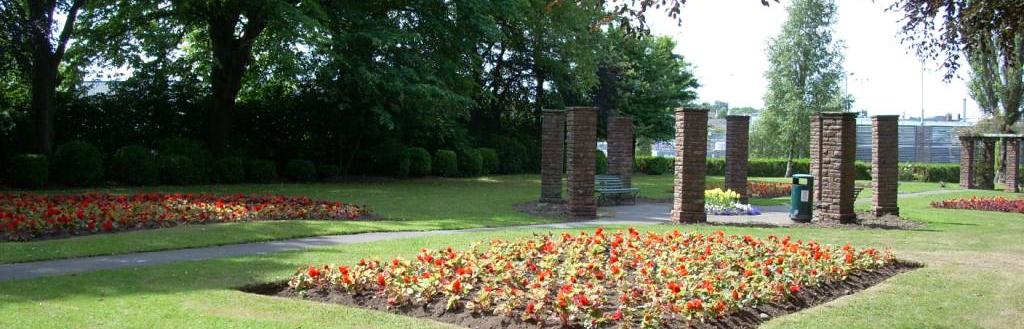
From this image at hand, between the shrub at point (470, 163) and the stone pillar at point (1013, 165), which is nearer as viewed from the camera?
→ the stone pillar at point (1013, 165)

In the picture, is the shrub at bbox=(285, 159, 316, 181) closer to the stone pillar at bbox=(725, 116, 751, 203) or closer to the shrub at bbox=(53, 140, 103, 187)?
the shrub at bbox=(53, 140, 103, 187)

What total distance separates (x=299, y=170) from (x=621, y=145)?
37.6 feet

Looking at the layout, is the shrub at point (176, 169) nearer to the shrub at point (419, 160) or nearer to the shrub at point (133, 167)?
the shrub at point (133, 167)

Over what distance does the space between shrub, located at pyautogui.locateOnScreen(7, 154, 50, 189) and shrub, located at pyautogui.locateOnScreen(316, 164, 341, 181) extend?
355 inches

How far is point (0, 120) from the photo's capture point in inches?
852

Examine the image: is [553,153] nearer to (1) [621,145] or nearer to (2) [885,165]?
(1) [621,145]

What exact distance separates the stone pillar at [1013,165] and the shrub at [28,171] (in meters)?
33.0

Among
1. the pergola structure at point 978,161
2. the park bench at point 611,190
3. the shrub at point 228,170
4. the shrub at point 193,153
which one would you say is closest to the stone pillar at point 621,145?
the park bench at point 611,190

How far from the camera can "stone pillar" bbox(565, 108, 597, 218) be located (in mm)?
16812

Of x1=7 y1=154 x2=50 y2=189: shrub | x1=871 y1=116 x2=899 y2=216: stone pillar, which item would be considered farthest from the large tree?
x1=7 y1=154 x2=50 y2=189: shrub

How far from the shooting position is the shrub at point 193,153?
2384cm

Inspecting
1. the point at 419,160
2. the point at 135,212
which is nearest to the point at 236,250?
the point at 135,212

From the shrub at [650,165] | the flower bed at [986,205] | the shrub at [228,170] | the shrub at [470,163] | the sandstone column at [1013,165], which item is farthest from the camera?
the shrub at [650,165]

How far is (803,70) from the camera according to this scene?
149ft
